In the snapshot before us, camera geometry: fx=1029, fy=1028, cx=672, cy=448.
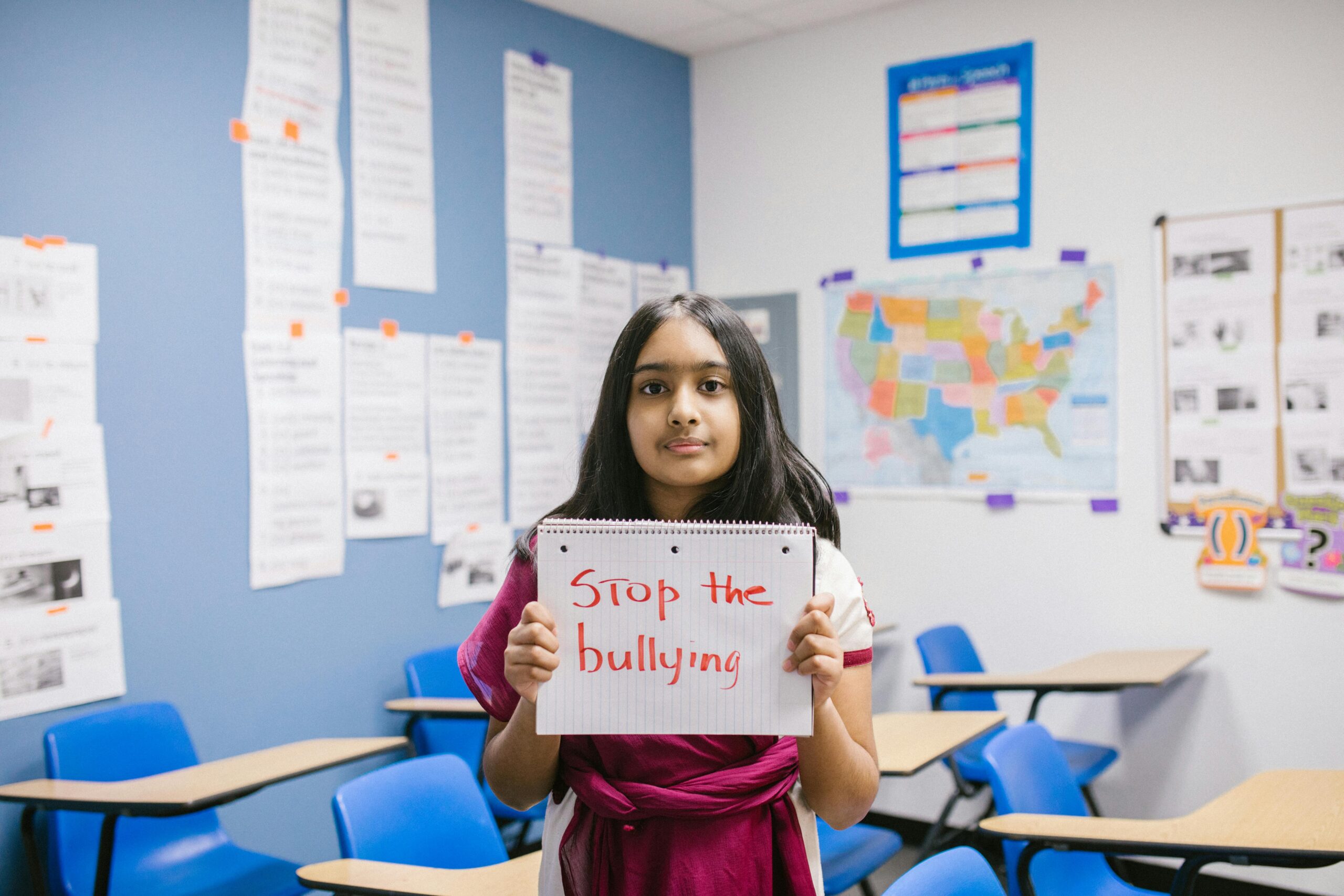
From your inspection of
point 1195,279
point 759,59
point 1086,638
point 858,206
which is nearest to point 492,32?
point 759,59

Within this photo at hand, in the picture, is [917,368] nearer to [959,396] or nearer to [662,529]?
[959,396]

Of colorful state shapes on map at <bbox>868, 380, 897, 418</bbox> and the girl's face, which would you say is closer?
the girl's face

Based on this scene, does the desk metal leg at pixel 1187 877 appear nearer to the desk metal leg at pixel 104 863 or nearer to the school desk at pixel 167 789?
the school desk at pixel 167 789

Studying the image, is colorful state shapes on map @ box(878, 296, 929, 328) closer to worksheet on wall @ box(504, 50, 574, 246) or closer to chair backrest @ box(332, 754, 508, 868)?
worksheet on wall @ box(504, 50, 574, 246)

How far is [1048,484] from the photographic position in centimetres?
351

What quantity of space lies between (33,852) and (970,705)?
2597mm

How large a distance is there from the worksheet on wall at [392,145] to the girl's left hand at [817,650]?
7.99 ft

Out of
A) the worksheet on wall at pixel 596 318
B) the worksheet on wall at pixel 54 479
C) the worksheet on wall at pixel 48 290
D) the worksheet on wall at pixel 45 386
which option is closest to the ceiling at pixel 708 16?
the worksheet on wall at pixel 596 318

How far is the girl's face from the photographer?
1062 millimetres

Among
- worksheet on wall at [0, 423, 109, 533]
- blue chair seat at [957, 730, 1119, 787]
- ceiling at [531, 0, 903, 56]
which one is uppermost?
ceiling at [531, 0, 903, 56]

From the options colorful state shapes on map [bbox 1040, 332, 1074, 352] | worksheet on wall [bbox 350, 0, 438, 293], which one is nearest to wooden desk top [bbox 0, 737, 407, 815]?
worksheet on wall [bbox 350, 0, 438, 293]

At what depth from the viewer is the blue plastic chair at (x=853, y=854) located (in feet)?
7.15

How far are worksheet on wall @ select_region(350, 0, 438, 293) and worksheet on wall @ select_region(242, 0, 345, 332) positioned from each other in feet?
0.25

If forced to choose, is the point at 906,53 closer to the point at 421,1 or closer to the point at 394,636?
the point at 421,1
